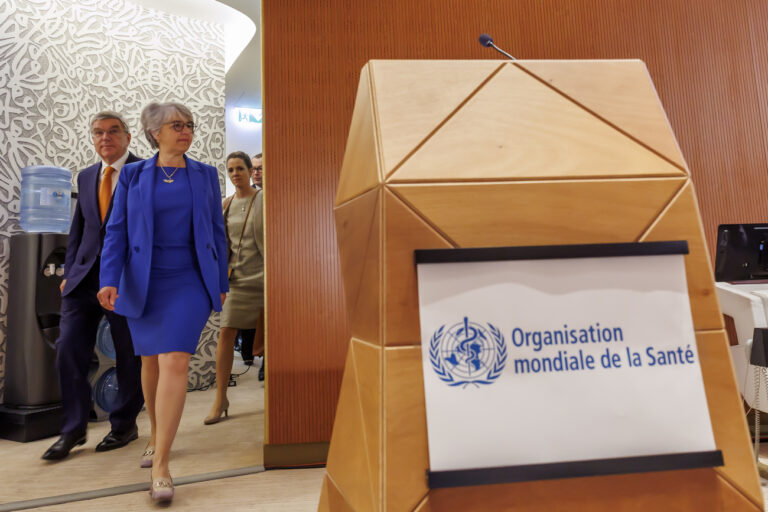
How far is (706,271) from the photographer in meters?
0.88

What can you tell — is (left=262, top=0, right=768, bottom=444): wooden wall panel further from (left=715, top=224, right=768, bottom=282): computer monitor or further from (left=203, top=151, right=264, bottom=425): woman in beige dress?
(left=203, top=151, right=264, bottom=425): woman in beige dress

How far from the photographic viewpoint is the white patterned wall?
3373 millimetres

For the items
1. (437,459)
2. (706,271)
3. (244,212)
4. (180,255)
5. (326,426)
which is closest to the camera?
(437,459)

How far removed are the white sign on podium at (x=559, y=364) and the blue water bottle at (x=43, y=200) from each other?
332 centimetres

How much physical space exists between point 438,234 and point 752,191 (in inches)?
104

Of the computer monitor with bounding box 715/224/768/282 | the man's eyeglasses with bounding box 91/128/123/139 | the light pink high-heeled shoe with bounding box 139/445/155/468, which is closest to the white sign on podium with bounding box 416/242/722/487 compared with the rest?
the computer monitor with bounding box 715/224/768/282

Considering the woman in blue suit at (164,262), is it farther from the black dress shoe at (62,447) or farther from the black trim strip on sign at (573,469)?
the black trim strip on sign at (573,469)

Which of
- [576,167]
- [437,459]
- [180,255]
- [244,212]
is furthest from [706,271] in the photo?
[244,212]

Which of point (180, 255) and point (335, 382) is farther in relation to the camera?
point (335, 382)

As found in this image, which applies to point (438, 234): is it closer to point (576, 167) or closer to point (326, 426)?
point (576, 167)

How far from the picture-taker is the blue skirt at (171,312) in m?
1.96

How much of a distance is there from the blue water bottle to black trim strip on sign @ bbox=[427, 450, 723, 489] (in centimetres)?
341

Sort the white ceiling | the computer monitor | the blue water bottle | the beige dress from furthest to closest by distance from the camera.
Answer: the white ceiling, the blue water bottle, the beige dress, the computer monitor

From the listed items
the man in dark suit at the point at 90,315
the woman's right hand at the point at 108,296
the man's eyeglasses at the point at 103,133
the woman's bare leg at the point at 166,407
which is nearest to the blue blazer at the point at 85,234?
the man in dark suit at the point at 90,315
